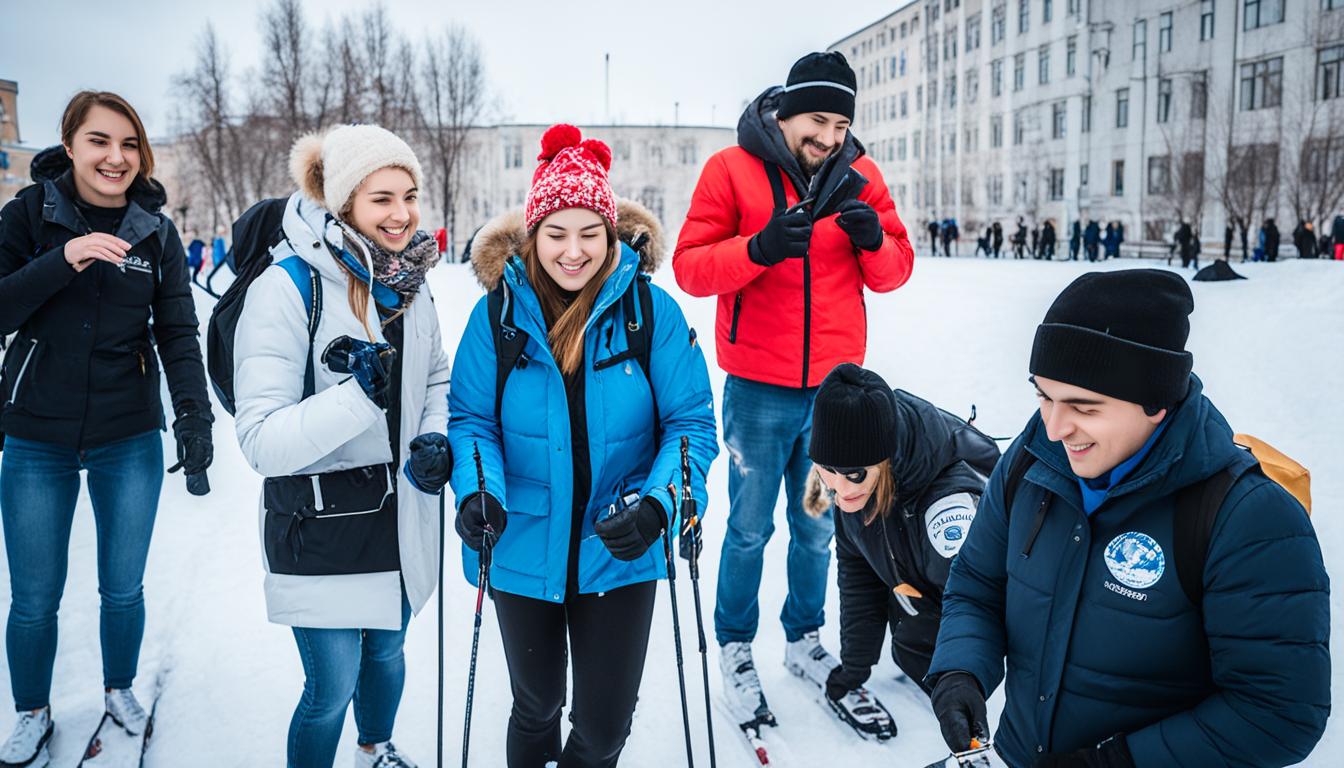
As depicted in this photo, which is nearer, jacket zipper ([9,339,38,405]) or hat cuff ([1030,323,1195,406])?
hat cuff ([1030,323,1195,406])

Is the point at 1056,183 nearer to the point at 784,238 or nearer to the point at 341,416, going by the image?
the point at 784,238

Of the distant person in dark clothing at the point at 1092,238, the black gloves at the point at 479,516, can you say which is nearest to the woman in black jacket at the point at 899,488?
the black gloves at the point at 479,516

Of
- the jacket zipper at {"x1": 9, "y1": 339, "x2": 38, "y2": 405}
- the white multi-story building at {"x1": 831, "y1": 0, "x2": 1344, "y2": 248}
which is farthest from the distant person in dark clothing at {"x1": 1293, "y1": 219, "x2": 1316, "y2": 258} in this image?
the jacket zipper at {"x1": 9, "y1": 339, "x2": 38, "y2": 405}

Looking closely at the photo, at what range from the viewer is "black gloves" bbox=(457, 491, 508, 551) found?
8.00 feet

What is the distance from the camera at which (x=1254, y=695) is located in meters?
1.68

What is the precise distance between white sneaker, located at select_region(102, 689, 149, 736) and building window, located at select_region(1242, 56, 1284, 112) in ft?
121

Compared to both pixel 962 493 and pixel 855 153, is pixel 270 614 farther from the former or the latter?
pixel 855 153

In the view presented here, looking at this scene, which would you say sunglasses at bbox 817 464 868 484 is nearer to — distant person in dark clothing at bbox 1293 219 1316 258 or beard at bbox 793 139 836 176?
beard at bbox 793 139 836 176

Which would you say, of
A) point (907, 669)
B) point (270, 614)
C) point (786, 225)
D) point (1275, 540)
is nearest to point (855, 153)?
point (786, 225)

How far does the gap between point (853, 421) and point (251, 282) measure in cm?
190

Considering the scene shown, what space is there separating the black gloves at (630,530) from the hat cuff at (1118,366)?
1.11 meters

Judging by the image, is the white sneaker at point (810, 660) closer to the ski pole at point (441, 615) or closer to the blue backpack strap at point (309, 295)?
the ski pole at point (441, 615)

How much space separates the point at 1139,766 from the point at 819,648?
2.21m

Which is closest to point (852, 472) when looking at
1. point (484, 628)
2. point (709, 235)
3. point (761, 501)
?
point (761, 501)
